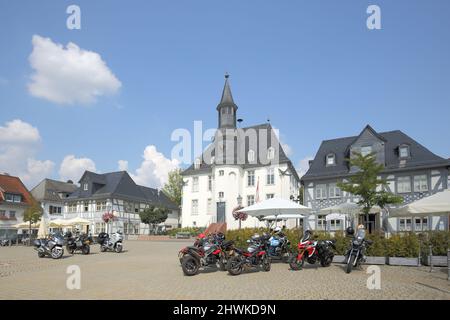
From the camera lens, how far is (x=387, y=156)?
32.2m

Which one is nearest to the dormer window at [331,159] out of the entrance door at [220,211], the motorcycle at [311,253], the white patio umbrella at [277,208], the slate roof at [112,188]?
the entrance door at [220,211]

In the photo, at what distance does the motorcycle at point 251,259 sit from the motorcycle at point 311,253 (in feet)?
2.88

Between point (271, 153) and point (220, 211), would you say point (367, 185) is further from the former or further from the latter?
point (220, 211)

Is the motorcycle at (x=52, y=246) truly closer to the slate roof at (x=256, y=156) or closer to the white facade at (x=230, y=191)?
the white facade at (x=230, y=191)

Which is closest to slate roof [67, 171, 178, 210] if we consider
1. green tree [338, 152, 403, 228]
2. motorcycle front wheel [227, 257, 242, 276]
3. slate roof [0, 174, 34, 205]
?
slate roof [0, 174, 34, 205]

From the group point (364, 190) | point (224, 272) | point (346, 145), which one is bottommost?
point (224, 272)

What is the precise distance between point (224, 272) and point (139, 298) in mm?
4662

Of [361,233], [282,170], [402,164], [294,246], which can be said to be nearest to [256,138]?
[282,170]

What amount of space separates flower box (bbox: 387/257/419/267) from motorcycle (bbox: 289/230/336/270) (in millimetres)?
1931

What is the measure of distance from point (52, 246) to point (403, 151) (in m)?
26.5

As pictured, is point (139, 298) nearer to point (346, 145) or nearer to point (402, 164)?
point (402, 164)

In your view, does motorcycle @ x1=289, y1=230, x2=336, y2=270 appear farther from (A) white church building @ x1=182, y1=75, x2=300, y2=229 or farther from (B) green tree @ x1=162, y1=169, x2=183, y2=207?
(B) green tree @ x1=162, y1=169, x2=183, y2=207

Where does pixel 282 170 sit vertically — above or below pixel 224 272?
above
